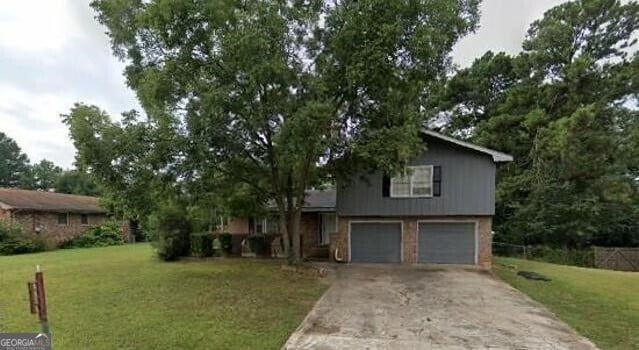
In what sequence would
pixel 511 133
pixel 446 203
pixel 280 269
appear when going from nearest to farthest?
pixel 280 269 → pixel 446 203 → pixel 511 133

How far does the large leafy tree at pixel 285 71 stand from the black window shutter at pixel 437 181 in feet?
13.0

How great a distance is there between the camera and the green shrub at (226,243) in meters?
18.8

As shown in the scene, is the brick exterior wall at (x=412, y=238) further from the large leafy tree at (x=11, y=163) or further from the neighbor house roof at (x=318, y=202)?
the large leafy tree at (x=11, y=163)

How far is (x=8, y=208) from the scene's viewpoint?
23516 millimetres

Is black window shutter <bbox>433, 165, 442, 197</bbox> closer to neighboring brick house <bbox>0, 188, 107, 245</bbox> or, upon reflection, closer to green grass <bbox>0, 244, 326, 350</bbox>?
green grass <bbox>0, 244, 326, 350</bbox>

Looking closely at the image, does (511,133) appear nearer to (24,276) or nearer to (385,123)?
(385,123)

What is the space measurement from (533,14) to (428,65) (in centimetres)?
Answer: 2168

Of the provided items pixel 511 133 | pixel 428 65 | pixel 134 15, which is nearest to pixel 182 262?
pixel 134 15

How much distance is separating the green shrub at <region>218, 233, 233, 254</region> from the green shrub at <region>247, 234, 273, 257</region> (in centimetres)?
115

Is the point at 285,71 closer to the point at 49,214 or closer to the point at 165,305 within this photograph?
the point at 165,305

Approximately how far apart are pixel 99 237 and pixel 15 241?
21.1 ft

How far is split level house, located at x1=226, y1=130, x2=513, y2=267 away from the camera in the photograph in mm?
15555

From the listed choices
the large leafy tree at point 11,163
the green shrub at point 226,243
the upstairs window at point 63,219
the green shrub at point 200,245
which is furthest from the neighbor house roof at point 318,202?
the large leafy tree at point 11,163

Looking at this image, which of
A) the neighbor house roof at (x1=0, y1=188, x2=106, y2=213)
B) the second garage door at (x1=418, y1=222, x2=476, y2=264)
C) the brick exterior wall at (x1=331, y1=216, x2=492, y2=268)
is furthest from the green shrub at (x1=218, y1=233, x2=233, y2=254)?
the neighbor house roof at (x1=0, y1=188, x2=106, y2=213)
